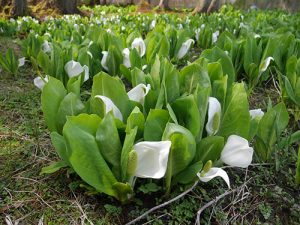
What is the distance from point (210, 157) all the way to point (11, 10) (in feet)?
23.2

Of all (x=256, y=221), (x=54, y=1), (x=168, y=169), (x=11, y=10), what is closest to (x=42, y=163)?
(x=168, y=169)

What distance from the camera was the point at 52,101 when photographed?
1.29 m

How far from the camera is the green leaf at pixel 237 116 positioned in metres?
1.22

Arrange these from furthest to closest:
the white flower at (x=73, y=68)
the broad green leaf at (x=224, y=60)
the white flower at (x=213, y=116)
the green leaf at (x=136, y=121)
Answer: the white flower at (x=73, y=68), the broad green leaf at (x=224, y=60), the white flower at (x=213, y=116), the green leaf at (x=136, y=121)

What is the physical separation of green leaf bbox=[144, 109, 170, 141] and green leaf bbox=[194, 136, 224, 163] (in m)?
0.15

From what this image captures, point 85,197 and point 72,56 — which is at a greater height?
point 72,56

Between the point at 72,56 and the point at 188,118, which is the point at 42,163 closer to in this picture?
the point at 188,118

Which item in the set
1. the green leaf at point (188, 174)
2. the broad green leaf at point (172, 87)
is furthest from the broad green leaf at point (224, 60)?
the green leaf at point (188, 174)

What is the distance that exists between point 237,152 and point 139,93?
42cm

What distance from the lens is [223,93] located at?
4.45 ft

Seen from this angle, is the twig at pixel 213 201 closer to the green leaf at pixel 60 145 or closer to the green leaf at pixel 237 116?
the green leaf at pixel 237 116

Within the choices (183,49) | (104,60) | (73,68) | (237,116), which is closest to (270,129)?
(237,116)

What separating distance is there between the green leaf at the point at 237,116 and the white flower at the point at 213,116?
0.18 ft

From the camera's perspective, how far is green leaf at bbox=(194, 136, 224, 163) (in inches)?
44.7
